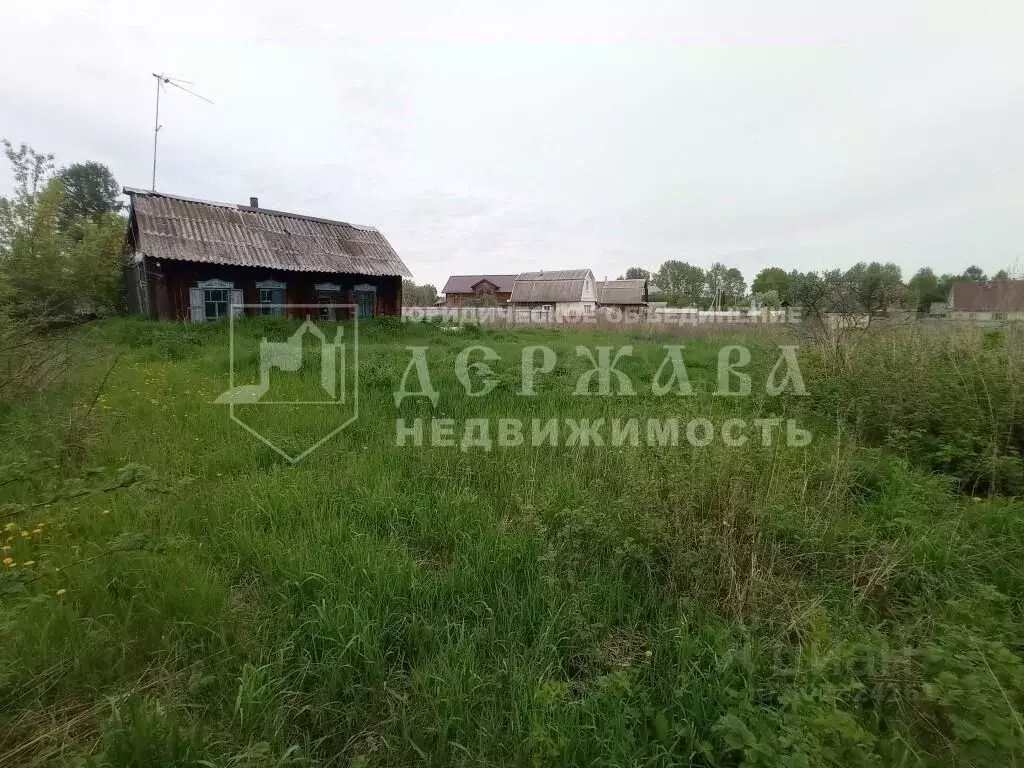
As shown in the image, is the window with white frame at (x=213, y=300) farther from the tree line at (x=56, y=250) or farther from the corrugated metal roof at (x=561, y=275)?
the corrugated metal roof at (x=561, y=275)

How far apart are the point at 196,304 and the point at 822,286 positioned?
53.4 ft

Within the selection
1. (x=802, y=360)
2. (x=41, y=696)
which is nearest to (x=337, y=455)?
(x=41, y=696)

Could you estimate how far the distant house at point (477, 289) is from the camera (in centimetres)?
4443

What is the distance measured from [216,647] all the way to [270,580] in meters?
0.45

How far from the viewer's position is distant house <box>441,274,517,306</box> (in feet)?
146

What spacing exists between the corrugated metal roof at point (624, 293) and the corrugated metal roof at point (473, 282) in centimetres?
1064

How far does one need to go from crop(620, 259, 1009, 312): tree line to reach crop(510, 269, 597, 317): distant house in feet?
44.0

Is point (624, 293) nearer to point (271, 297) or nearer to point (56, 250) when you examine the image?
point (271, 297)

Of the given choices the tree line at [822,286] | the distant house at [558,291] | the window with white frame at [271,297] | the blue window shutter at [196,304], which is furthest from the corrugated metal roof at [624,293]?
the blue window shutter at [196,304]

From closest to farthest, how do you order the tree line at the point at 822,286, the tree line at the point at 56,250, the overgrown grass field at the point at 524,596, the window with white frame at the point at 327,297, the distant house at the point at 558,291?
the overgrown grass field at the point at 524,596 → the tree line at the point at 822,286 → the tree line at the point at 56,250 → the window with white frame at the point at 327,297 → the distant house at the point at 558,291

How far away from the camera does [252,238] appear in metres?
14.6

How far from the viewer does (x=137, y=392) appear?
19.0 feet

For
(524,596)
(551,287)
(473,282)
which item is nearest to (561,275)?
(551,287)

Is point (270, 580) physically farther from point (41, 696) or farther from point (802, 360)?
point (802, 360)
